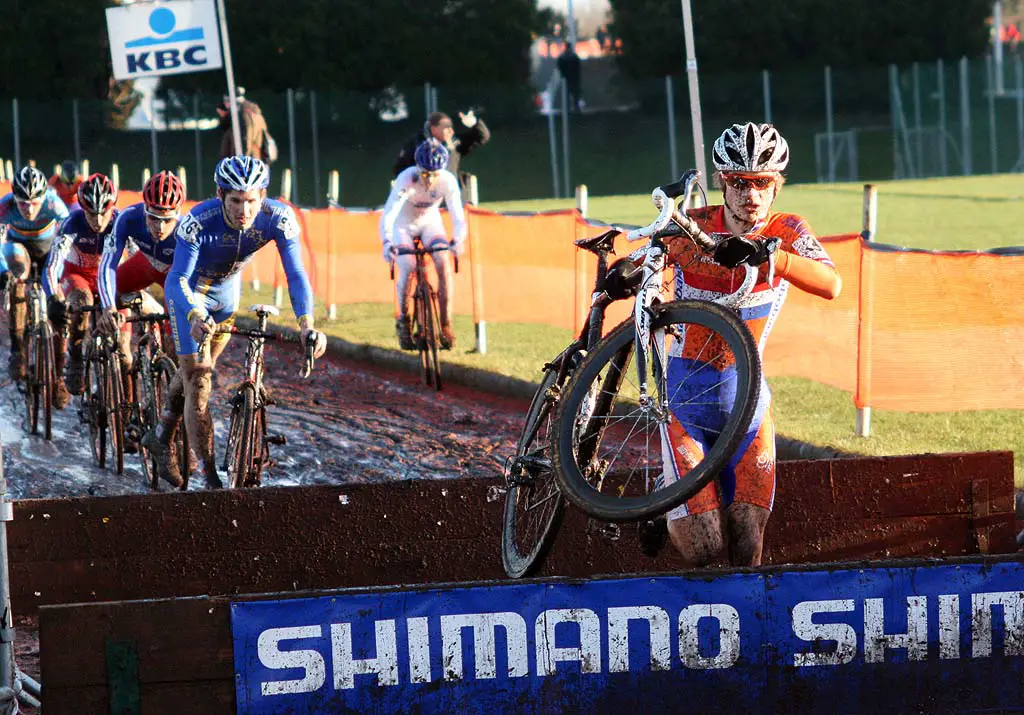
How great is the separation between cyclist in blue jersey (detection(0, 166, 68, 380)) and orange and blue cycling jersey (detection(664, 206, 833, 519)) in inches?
311

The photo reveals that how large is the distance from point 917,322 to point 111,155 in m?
34.3

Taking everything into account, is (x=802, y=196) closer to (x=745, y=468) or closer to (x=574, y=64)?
(x=574, y=64)

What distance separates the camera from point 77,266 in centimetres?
1244

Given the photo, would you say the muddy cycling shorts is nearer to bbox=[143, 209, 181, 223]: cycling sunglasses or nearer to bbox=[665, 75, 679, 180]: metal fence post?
bbox=[143, 209, 181, 223]: cycling sunglasses

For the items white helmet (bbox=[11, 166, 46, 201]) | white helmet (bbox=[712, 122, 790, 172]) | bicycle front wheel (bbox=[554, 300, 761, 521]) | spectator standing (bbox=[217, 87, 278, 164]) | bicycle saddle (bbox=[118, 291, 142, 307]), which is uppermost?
spectator standing (bbox=[217, 87, 278, 164])

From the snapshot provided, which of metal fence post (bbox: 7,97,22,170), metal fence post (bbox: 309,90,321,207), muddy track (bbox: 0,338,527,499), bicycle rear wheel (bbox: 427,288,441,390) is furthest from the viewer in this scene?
metal fence post (bbox: 309,90,321,207)

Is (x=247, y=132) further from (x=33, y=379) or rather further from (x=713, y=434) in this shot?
(x=713, y=434)

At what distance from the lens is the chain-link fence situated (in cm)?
4203

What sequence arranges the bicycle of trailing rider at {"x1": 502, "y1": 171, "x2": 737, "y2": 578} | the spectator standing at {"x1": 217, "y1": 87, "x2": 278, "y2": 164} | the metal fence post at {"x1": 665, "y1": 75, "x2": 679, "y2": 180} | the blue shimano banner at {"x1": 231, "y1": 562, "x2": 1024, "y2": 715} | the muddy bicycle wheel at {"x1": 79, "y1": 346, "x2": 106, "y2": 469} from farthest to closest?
the metal fence post at {"x1": 665, "y1": 75, "x2": 679, "y2": 180}
the spectator standing at {"x1": 217, "y1": 87, "x2": 278, "y2": 164}
the muddy bicycle wheel at {"x1": 79, "y1": 346, "x2": 106, "y2": 469}
the bicycle of trailing rider at {"x1": 502, "y1": 171, "x2": 737, "y2": 578}
the blue shimano banner at {"x1": 231, "y1": 562, "x2": 1024, "y2": 715}

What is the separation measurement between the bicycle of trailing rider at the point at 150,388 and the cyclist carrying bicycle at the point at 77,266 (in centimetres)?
107

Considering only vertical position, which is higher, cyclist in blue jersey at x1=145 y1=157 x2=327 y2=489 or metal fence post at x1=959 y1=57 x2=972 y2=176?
metal fence post at x1=959 y1=57 x2=972 y2=176

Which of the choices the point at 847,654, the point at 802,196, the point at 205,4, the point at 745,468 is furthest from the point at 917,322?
the point at 802,196

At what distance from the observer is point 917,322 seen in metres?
11.0

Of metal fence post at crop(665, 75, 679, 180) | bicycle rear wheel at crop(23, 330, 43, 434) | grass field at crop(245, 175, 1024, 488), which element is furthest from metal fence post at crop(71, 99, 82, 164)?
bicycle rear wheel at crop(23, 330, 43, 434)
